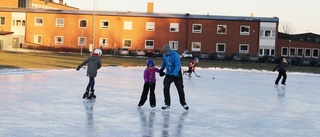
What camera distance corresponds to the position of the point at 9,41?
70562mm

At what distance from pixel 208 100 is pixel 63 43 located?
187 ft

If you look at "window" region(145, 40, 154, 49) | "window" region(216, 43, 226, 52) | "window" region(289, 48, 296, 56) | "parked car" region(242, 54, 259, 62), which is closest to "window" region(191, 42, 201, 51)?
"window" region(216, 43, 226, 52)

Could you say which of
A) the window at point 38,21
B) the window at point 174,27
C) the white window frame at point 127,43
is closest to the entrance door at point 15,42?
the window at point 38,21

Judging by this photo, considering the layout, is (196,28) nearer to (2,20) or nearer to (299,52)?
(299,52)

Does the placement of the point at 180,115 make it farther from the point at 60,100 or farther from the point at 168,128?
the point at 60,100

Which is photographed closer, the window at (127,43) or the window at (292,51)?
the window at (292,51)

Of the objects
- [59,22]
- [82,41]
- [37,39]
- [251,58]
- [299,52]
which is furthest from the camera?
[37,39]

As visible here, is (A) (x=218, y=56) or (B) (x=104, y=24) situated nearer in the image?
(A) (x=218, y=56)

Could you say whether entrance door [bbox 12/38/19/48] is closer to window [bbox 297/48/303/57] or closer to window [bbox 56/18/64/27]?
window [bbox 56/18/64/27]

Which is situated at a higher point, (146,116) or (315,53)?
(315,53)

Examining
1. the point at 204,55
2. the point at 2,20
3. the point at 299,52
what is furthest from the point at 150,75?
the point at 2,20

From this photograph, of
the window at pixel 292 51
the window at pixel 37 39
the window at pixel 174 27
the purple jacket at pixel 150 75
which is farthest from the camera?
the window at pixel 37 39

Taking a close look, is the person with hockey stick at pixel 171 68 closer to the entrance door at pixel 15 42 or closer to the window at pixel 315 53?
the window at pixel 315 53

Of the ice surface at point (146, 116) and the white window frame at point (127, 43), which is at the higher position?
the white window frame at point (127, 43)
